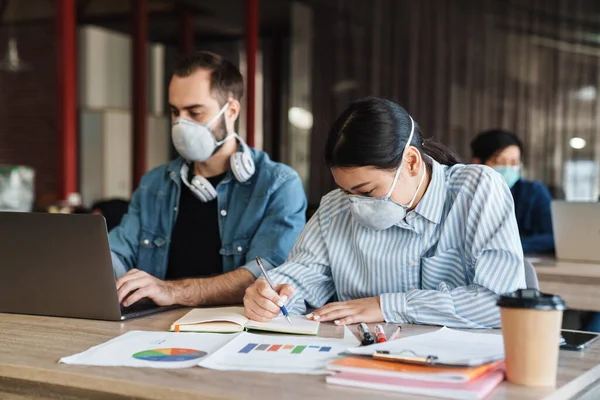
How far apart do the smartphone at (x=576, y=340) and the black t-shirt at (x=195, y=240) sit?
3.87 ft

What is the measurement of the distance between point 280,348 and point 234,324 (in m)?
0.26

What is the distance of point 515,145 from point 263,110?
176 inches

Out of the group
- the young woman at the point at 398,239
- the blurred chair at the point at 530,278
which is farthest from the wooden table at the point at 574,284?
the young woman at the point at 398,239

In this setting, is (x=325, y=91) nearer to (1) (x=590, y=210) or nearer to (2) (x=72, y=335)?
(1) (x=590, y=210)

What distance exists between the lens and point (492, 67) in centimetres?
676

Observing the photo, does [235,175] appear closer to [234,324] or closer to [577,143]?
[234,324]

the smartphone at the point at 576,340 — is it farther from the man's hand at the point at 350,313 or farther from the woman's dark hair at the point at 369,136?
the woman's dark hair at the point at 369,136

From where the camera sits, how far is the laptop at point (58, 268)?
1.85 metres

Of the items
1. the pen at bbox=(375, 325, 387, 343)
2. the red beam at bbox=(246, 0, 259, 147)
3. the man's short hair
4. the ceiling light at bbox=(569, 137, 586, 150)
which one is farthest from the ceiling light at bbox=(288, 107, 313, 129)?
the pen at bbox=(375, 325, 387, 343)

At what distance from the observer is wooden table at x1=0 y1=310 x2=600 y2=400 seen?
1250 millimetres

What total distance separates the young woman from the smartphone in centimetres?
16

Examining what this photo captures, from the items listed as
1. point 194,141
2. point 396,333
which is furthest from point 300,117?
point 396,333

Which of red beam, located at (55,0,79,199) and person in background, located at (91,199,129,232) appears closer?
person in background, located at (91,199,129,232)

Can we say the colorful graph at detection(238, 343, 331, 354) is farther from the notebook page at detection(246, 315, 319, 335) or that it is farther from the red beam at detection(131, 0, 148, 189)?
the red beam at detection(131, 0, 148, 189)
